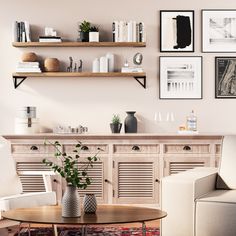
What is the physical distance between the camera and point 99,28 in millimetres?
7453

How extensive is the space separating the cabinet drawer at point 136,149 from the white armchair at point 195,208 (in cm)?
176

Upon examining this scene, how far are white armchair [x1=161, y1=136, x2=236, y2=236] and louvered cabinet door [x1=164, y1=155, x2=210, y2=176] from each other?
1.72 metres

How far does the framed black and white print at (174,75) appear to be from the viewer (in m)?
7.45

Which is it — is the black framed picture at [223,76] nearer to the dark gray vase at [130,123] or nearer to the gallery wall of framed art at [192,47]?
the gallery wall of framed art at [192,47]

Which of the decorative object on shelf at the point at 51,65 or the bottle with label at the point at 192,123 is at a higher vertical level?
the decorative object on shelf at the point at 51,65

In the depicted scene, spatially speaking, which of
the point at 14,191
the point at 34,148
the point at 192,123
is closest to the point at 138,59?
the point at 192,123

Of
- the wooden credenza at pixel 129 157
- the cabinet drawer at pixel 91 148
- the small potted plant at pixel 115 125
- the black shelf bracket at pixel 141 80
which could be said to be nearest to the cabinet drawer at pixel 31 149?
the wooden credenza at pixel 129 157

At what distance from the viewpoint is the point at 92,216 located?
435 centimetres

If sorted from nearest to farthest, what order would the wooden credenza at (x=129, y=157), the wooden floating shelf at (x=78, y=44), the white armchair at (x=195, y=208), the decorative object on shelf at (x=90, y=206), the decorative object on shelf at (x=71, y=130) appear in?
the decorative object on shelf at (x=90, y=206), the white armchair at (x=195, y=208), the wooden credenza at (x=129, y=157), the decorative object on shelf at (x=71, y=130), the wooden floating shelf at (x=78, y=44)

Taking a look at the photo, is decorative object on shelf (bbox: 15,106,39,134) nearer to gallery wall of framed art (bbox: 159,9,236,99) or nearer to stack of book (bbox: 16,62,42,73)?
stack of book (bbox: 16,62,42,73)

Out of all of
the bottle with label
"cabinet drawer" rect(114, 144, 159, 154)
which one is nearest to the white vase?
"cabinet drawer" rect(114, 144, 159, 154)

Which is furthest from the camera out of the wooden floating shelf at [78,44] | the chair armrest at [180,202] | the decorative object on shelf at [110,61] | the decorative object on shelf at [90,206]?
the decorative object on shelf at [110,61]

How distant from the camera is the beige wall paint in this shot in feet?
24.5

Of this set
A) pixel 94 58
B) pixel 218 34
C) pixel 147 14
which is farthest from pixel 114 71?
pixel 218 34
